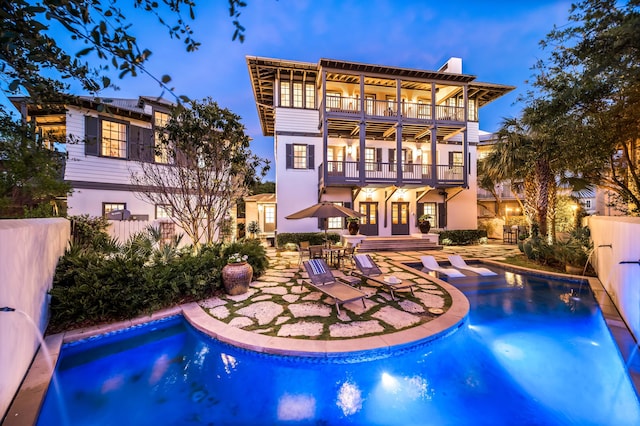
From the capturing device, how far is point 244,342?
4145mm

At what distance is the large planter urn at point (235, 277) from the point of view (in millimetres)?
6301

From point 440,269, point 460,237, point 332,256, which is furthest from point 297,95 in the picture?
point 460,237

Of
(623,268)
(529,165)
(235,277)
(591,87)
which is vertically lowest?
(235,277)

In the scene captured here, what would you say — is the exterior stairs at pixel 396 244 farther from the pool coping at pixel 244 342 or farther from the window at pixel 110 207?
the window at pixel 110 207

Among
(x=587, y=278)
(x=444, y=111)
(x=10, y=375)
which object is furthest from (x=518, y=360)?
(x=444, y=111)

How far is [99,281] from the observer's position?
4.73 m

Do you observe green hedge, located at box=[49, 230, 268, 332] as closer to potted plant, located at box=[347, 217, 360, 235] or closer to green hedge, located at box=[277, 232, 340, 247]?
green hedge, located at box=[277, 232, 340, 247]

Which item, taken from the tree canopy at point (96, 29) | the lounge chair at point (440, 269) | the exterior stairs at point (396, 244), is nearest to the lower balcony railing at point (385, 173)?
the exterior stairs at point (396, 244)

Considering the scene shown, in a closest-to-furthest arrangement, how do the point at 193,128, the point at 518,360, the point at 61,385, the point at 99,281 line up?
the point at 61,385 < the point at 518,360 < the point at 99,281 < the point at 193,128

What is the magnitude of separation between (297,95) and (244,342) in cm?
1371

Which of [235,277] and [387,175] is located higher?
[387,175]

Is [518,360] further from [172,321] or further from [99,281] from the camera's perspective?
[99,281]

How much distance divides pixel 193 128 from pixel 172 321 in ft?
16.7

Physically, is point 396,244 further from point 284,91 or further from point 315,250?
point 284,91
